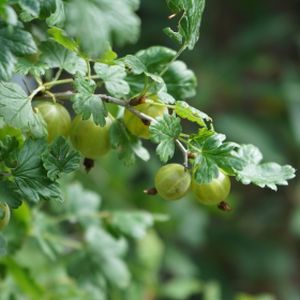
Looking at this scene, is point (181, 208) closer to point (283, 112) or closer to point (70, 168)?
point (283, 112)

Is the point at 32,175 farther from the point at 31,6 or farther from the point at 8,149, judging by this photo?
the point at 31,6

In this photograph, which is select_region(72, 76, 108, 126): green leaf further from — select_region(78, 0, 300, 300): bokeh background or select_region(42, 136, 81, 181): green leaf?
select_region(78, 0, 300, 300): bokeh background

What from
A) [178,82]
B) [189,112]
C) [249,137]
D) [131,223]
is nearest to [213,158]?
[189,112]

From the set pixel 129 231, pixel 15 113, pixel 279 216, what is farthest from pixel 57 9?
pixel 279 216

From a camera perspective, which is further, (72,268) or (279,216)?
(279,216)

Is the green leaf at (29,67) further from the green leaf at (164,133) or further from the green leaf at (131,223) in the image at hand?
the green leaf at (131,223)

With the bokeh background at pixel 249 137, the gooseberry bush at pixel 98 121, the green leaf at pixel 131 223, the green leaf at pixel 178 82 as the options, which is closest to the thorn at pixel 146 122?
the gooseberry bush at pixel 98 121
